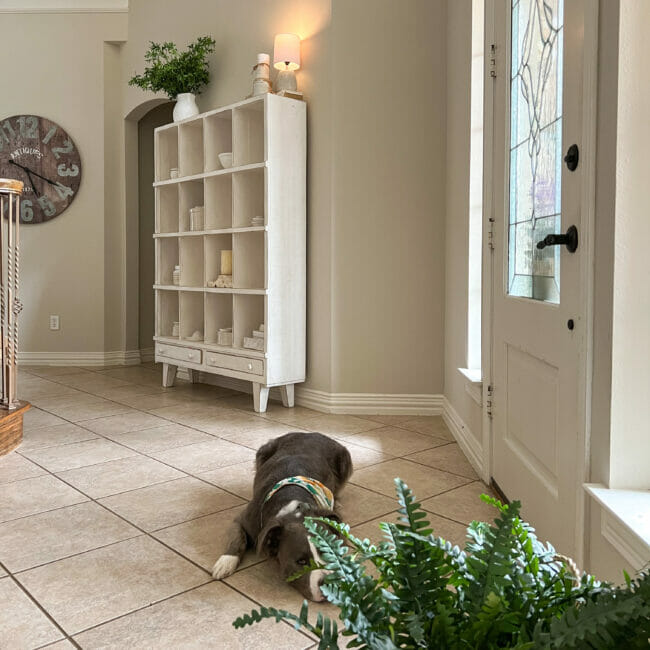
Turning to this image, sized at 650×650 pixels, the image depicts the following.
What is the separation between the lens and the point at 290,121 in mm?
3840

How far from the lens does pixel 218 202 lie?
433 centimetres

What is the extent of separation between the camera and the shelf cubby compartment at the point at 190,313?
4.61 m

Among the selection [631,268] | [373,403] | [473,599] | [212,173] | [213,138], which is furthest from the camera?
[213,138]

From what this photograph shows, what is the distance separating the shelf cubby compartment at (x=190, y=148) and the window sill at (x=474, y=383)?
99.8 inches

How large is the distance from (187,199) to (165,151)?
1.52 ft

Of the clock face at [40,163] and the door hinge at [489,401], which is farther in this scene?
the clock face at [40,163]

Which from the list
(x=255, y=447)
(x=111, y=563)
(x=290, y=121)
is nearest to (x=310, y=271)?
(x=290, y=121)

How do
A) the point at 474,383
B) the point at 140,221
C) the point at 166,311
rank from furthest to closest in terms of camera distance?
the point at 140,221, the point at 166,311, the point at 474,383

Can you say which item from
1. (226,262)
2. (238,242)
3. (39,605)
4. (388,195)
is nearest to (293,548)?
(39,605)

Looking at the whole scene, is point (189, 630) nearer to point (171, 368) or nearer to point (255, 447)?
point (255, 447)

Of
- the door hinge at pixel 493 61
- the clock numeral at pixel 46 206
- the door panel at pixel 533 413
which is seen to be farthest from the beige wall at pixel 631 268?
the clock numeral at pixel 46 206

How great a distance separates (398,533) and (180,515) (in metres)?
1.75

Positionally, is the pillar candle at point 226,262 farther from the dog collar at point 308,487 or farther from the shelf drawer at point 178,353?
the dog collar at point 308,487

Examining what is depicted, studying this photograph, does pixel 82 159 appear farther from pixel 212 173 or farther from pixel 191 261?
pixel 212 173
